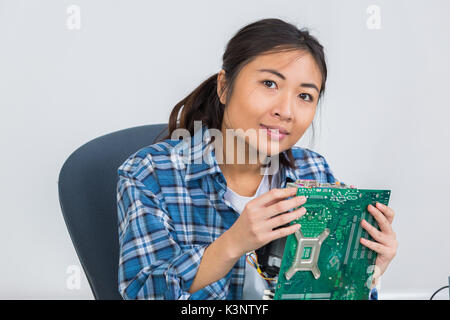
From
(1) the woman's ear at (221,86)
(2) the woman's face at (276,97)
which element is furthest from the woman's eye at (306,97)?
(1) the woman's ear at (221,86)

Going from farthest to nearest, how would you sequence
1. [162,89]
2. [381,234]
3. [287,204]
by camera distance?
[162,89], [381,234], [287,204]

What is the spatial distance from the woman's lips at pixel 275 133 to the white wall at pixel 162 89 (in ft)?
2.96

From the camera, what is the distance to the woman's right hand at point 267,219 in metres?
0.78

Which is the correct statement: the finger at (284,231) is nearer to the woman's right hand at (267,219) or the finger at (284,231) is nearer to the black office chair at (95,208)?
the woman's right hand at (267,219)

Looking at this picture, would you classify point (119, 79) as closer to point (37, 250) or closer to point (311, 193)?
point (37, 250)

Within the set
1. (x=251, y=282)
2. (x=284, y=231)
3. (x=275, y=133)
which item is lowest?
(x=251, y=282)

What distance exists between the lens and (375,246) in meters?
0.87

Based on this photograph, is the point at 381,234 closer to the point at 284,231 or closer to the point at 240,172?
the point at 284,231

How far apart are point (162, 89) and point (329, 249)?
1182mm

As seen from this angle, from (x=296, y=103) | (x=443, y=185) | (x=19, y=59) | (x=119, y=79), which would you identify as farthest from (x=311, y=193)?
(x=443, y=185)

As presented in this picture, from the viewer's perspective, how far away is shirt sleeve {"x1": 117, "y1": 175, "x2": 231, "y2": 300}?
88 cm

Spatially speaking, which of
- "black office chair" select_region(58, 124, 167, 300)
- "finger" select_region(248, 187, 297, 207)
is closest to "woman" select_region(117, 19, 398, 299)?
"finger" select_region(248, 187, 297, 207)

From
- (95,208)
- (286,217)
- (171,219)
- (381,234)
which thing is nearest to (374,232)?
(381,234)
